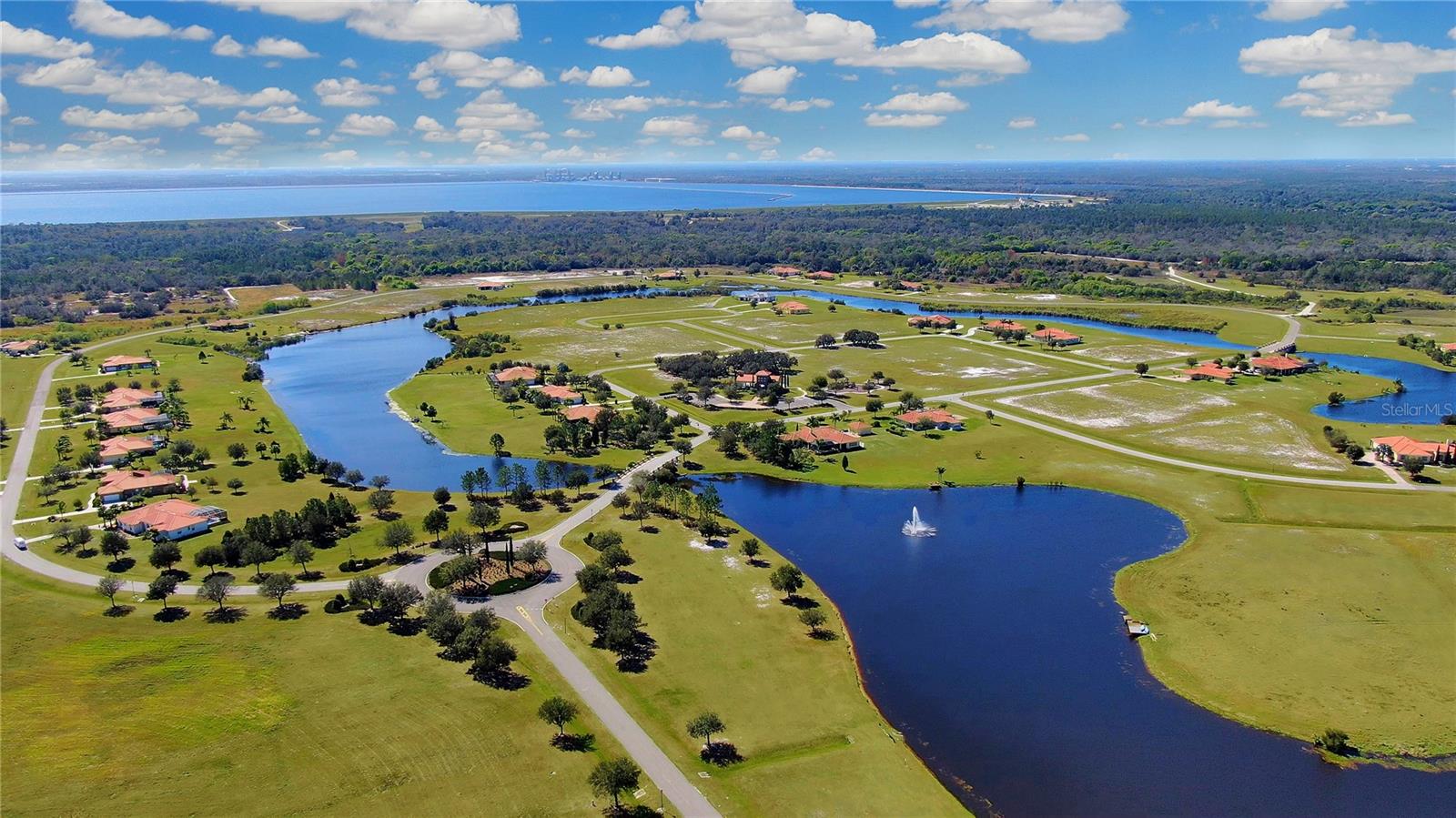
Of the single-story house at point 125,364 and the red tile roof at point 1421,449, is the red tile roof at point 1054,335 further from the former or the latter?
the single-story house at point 125,364

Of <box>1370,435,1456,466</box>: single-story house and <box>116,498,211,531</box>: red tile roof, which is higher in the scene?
<box>116,498,211,531</box>: red tile roof

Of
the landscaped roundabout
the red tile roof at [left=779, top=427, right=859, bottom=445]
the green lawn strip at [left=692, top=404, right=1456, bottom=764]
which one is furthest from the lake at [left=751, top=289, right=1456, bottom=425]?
the red tile roof at [left=779, top=427, right=859, bottom=445]

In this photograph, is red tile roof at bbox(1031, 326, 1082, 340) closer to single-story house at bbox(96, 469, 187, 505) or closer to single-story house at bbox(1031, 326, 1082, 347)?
single-story house at bbox(1031, 326, 1082, 347)

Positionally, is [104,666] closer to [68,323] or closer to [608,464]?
[608,464]

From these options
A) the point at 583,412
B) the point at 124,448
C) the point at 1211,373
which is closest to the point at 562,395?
the point at 583,412

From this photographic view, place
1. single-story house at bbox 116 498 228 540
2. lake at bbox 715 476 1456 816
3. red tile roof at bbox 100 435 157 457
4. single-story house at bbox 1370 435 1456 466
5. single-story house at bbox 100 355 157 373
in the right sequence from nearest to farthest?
lake at bbox 715 476 1456 816 < single-story house at bbox 116 498 228 540 < single-story house at bbox 1370 435 1456 466 < red tile roof at bbox 100 435 157 457 < single-story house at bbox 100 355 157 373

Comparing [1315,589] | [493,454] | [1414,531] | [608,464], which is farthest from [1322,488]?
[493,454]
